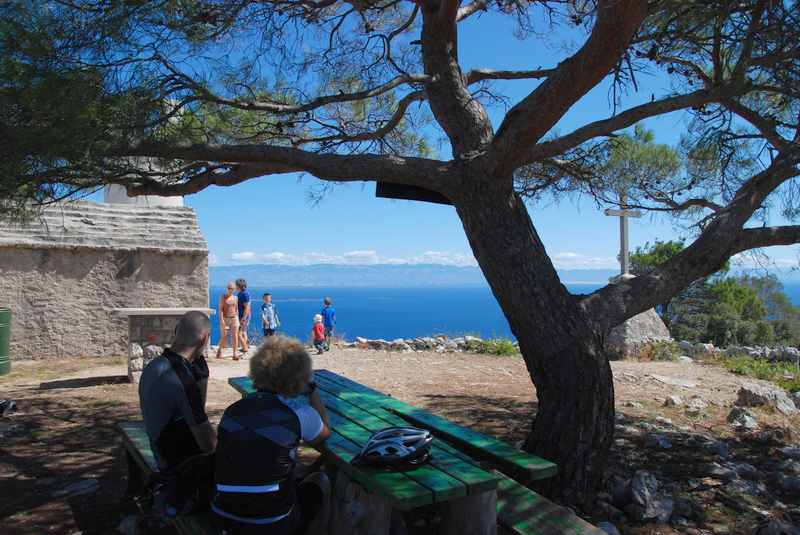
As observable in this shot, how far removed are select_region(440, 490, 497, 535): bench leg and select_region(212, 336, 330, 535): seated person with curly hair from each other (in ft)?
2.49

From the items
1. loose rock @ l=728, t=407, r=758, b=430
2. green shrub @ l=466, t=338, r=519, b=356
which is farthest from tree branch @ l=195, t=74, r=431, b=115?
green shrub @ l=466, t=338, r=519, b=356

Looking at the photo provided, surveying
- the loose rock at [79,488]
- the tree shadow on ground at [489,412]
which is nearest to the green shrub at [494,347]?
the tree shadow on ground at [489,412]

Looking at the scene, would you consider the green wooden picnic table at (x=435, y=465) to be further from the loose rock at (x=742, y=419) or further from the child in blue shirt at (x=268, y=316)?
the child in blue shirt at (x=268, y=316)

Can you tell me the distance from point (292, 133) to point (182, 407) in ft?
11.8

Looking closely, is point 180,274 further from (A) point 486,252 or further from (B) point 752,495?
(B) point 752,495

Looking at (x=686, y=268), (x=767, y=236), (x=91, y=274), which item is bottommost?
(x=91, y=274)

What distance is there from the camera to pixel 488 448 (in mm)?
3646

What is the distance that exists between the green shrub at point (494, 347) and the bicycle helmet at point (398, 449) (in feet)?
29.9

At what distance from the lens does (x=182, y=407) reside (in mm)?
3182

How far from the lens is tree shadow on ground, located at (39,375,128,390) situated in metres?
8.69

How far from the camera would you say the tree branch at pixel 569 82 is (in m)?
3.81

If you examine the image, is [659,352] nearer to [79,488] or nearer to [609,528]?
[609,528]

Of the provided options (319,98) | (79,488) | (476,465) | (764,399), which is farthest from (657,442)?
(79,488)

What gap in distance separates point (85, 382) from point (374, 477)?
292 inches
